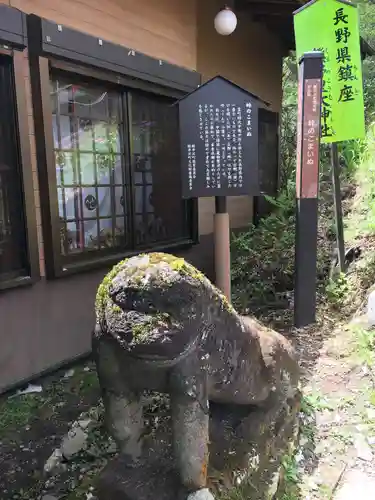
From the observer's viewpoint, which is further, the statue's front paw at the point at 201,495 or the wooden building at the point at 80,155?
the wooden building at the point at 80,155

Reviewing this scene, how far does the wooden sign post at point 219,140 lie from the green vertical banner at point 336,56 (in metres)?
1.48

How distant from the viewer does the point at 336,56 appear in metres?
5.39

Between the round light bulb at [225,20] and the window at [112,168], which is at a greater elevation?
the round light bulb at [225,20]

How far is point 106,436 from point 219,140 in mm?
2594

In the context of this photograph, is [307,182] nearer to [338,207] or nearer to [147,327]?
[338,207]

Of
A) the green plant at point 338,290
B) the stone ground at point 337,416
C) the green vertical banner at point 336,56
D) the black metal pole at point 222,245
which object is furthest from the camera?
the green plant at point 338,290

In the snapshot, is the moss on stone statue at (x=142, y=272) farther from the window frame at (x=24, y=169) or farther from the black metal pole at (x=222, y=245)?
the black metal pole at (x=222, y=245)

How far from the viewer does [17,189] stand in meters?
4.17

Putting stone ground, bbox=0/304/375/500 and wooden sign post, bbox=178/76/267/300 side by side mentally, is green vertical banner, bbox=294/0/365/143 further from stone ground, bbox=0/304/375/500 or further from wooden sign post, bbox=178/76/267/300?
stone ground, bbox=0/304/375/500

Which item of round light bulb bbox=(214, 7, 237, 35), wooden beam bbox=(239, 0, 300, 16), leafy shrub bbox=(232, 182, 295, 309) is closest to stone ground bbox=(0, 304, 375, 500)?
leafy shrub bbox=(232, 182, 295, 309)

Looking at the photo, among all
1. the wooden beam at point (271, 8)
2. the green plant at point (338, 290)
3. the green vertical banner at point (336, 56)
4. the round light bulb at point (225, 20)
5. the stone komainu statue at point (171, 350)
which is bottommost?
the green plant at point (338, 290)

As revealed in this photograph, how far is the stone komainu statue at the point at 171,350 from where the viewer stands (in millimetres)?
1967

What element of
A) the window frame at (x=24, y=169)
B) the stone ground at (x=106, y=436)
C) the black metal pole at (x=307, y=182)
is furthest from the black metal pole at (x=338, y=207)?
the window frame at (x=24, y=169)

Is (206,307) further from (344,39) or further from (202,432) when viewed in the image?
(344,39)
